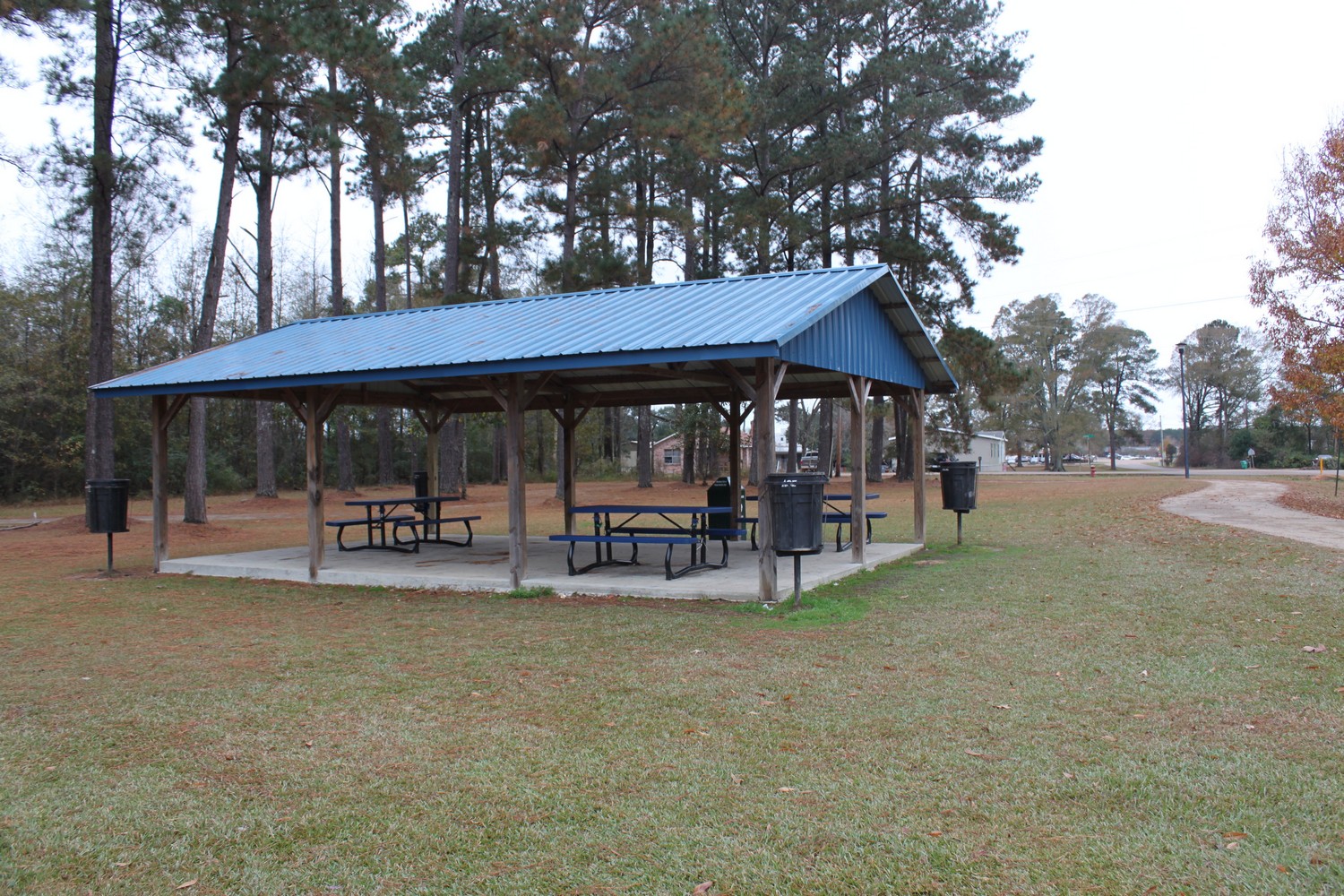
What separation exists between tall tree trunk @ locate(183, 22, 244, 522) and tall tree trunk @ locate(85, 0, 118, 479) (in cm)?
138

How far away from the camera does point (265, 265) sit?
21.8m

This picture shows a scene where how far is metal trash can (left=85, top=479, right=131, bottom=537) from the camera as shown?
10.1 meters

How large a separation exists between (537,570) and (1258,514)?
13.8 m

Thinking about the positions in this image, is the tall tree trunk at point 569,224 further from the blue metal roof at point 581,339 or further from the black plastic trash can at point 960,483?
the black plastic trash can at point 960,483

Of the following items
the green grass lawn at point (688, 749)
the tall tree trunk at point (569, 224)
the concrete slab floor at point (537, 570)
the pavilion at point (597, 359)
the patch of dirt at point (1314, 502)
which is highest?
the tall tree trunk at point (569, 224)

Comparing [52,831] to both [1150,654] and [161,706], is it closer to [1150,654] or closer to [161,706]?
[161,706]

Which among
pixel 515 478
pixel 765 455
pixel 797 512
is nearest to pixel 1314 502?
pixel 765 455

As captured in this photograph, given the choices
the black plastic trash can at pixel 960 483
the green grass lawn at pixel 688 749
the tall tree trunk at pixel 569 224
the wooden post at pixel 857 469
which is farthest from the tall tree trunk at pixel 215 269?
the black plastic trash can at pixel 960 483

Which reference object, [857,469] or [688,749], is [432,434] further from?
[688,749]

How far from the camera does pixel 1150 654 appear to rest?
5.75m

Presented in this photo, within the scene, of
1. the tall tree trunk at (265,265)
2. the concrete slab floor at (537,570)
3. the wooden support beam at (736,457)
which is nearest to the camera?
the concrete slab floor at (537,570)

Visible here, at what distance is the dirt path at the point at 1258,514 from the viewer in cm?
1268

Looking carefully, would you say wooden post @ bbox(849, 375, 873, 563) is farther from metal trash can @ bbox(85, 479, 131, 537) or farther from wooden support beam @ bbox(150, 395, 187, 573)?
metal trash can @ bbox(85, 479, 131, 537)

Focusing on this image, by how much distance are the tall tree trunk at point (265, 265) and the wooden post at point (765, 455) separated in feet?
42.0
